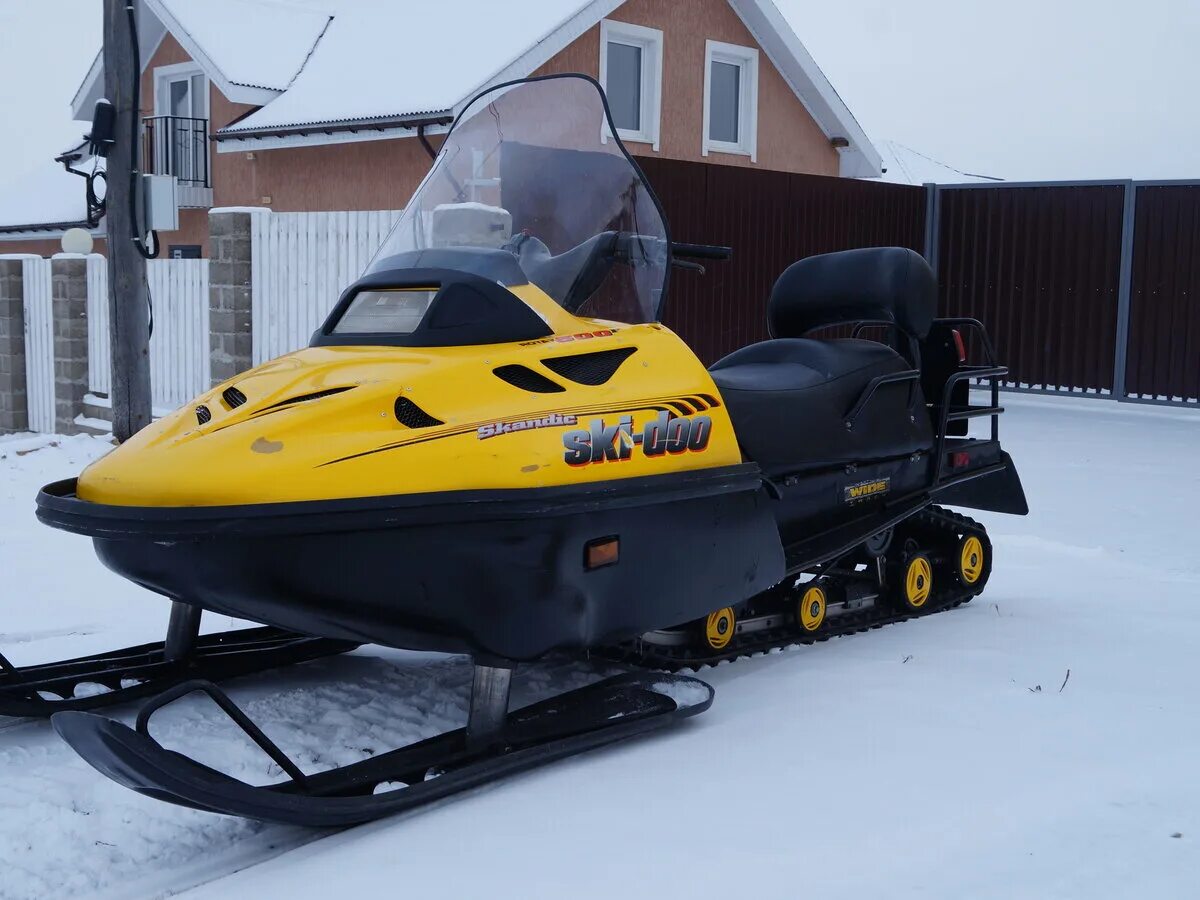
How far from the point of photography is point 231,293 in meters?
10.1

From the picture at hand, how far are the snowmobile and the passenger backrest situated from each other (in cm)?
31

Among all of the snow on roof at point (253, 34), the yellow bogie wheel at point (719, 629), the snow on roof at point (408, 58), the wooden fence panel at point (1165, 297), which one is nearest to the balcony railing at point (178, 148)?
the snow on roof at point (253, 34)

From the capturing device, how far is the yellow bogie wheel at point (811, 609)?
169 inches

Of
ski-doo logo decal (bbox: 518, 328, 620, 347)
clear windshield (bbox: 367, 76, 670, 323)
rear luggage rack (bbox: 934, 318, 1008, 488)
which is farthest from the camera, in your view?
rear luggage rack (bbox: 934, 318, 1008, 488)

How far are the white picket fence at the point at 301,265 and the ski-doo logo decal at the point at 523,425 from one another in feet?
20.9

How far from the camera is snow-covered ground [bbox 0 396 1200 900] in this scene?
2.51m

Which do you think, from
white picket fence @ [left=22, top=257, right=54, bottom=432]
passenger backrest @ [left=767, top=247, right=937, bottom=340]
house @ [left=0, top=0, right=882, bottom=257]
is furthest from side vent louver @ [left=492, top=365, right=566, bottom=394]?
house @ [left=0, top=0, right=882, bottom=257]

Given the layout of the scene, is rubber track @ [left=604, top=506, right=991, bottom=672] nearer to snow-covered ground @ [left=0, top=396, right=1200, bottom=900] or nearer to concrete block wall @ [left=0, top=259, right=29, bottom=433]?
snow-covered ground @ [left=0, top=396, right=1200, bottom=900]

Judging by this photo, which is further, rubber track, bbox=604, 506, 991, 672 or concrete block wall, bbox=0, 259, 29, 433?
concrete block wall, bbox=0, 259, 29, 433

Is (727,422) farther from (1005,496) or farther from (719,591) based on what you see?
(1005,496)

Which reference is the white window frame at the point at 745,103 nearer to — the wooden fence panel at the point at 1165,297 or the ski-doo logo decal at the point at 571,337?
the wooden fence panel at the point at 1165,297

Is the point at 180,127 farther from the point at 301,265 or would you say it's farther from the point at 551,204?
the point at 551,204

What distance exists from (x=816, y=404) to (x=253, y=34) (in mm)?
16157

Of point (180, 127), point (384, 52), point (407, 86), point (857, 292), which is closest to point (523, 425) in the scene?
point (857, 292)
